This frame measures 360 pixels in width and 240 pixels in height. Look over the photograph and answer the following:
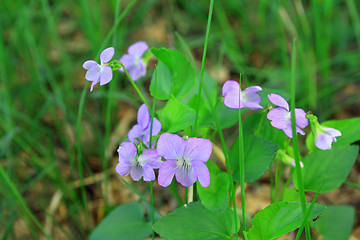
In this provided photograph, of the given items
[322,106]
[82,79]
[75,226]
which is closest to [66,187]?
[75,226]

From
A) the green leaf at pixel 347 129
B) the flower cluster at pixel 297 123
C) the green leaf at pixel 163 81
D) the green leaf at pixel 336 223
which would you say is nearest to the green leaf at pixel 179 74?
the green leaf at pixel 163 81

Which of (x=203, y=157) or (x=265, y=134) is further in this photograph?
(x=265, y=134)

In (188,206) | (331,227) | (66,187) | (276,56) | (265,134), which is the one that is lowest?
(331,227)

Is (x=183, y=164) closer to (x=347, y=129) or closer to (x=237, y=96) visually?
(x=237, y=96)

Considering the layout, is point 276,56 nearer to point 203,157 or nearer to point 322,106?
point 322,106

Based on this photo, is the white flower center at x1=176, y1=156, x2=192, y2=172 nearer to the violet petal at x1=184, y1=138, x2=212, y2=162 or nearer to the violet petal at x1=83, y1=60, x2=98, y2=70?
the violet petal at x1=184, y1=138, x2=212, y2=162

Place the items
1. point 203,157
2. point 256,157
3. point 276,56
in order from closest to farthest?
point 203,157, point 256,157, point 276,56
